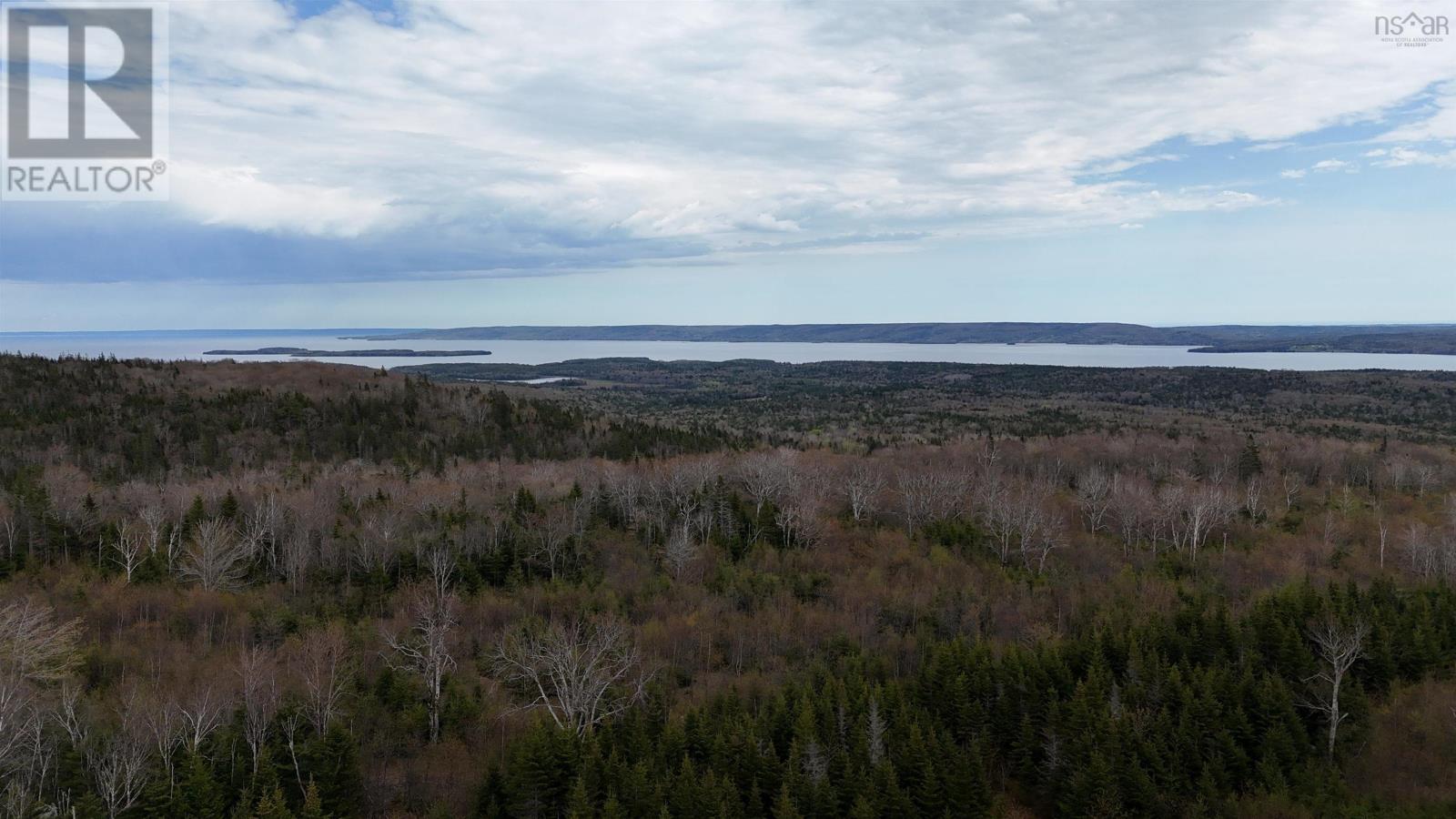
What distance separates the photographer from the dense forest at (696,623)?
34031 mm

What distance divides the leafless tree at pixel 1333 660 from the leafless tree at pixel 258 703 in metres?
46.0

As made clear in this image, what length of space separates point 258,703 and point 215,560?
22.5 metres

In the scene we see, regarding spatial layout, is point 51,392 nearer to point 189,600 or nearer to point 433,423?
point 433,423

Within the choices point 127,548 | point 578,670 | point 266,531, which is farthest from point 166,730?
point 266,531

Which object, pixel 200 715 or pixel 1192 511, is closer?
pixel 200 715

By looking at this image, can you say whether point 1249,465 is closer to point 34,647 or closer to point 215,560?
point 215,560

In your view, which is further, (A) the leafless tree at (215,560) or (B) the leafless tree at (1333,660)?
(A) the leafless tree at (215,560)

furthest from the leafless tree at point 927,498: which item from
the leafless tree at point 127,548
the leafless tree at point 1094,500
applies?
the leafless tree at point 127,548

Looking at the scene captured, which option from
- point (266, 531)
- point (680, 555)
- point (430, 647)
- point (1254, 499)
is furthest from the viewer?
point (1254, 499)

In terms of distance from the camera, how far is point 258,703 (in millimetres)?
36312

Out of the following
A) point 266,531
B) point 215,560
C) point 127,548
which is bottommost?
point 215,560

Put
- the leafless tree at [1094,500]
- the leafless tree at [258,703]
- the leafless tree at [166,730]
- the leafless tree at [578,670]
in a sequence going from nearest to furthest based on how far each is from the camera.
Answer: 1. the leafless tree at [166,730]
2. the leafless tree at [258,703]
3. the leafless tree at [578,670]
4. the leafless tree at [1094,500]

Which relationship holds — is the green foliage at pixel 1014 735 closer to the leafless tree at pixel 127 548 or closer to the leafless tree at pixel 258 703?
the leafless tree at pixel 258 703

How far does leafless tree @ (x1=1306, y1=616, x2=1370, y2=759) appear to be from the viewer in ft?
130
